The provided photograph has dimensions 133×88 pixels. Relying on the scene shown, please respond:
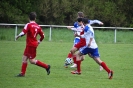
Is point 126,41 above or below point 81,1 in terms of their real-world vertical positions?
below

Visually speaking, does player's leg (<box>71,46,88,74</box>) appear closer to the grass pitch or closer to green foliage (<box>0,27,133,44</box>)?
the grass pitch

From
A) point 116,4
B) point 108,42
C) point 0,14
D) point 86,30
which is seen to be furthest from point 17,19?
point 86,30

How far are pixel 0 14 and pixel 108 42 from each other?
50.7ft

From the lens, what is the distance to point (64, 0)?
148ft

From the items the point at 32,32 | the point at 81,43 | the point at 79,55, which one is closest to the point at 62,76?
the point at 79,55

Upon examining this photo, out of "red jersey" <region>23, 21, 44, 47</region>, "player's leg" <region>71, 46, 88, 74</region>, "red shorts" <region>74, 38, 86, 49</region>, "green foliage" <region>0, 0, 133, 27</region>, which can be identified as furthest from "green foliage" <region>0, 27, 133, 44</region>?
"red jersey" <region>23, 21, 44, 47</region>

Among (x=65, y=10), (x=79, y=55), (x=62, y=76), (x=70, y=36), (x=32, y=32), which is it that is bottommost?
(x=62, y=76)

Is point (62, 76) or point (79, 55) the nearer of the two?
point (62, 76)

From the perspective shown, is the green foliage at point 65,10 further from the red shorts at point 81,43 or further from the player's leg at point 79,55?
the player's leg at point 79,55

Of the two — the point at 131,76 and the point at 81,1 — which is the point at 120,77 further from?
the point at 81,1

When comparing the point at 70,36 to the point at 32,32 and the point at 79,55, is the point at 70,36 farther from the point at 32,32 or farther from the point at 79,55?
the point at 32,32

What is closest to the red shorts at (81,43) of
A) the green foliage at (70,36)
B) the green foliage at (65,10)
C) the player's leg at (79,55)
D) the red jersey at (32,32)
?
the player's leg at (79,55)

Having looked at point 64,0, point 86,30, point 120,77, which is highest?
point 64,0

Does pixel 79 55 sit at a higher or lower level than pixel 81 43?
lower
